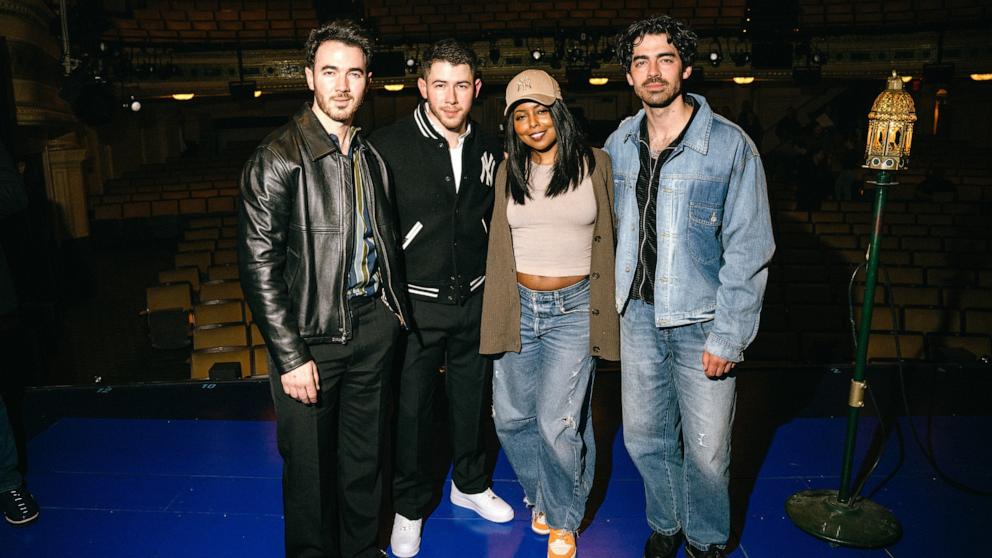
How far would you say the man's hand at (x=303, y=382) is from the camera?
1.87m

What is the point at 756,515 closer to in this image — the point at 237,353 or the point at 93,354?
the point at 237,353

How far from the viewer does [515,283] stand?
2.16 meters

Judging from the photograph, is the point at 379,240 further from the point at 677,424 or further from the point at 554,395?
the point at 677,424

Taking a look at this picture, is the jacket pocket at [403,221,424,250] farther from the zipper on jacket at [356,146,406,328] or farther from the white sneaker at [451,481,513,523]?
the white sneaker at [451,481,513,523]

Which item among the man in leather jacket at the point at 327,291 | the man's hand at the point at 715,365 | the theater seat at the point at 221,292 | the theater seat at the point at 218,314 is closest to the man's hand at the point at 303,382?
the man in leather jacket at the point at 327,291

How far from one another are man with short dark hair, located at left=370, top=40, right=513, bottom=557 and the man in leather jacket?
0.18 meters

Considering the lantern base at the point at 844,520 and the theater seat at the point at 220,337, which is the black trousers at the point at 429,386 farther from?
the theater seat at the point at 220,337

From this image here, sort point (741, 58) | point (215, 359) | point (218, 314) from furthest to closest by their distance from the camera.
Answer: point (741, 58)
point (218, 314)
point (215, 359)

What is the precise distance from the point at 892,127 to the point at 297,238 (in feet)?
6.03

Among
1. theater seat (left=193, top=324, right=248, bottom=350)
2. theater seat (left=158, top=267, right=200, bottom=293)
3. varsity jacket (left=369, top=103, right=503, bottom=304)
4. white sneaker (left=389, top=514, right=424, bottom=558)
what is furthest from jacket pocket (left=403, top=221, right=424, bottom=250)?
theater seat (left=158, top=267, right=200, bottom=293)

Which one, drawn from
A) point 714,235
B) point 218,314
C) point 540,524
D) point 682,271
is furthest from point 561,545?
point 218,314

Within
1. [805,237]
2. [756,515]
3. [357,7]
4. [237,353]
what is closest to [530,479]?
[756,515]

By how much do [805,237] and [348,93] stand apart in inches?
261

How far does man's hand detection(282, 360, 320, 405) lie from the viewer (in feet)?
6.13
